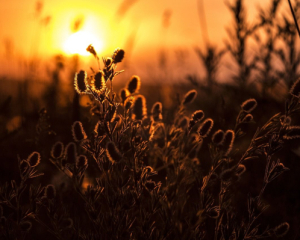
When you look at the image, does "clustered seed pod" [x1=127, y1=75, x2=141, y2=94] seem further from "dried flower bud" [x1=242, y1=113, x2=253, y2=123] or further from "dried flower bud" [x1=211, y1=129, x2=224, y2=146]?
"dried flower bud" [x1=242, y1=113, x2=253, y2=123]

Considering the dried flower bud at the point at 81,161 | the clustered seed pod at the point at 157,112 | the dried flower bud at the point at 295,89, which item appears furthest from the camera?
the clustered seed pod at the point at 157,112

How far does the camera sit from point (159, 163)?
11.7 ft

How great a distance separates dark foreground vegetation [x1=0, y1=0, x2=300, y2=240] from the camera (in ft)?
5.72

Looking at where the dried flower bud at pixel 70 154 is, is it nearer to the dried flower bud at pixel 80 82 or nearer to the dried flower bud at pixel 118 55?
the dried flower bud at pixel 80 82

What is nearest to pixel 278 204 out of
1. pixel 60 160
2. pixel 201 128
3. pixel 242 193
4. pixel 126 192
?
pixel 242 193

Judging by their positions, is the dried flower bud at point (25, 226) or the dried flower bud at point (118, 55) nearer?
the dried flower bud at point (118, 55)

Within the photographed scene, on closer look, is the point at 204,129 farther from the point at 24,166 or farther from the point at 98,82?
the point at 24,166

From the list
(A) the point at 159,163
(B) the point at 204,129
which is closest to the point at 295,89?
(B) the point at 204,129

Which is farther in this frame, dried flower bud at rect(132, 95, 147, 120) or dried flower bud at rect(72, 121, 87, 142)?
dried flower bud at rect(132, 95, 147, 120)

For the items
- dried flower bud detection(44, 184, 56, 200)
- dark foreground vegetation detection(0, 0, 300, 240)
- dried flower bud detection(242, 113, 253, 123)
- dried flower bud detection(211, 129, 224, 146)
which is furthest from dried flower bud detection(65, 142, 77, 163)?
dried flower bud detection(242, 113, 253, 123)

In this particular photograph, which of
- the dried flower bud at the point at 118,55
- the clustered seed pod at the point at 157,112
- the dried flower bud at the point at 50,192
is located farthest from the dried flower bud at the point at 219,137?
the dried flower bud at the point at 50,192

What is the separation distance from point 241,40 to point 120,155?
7.91 ft

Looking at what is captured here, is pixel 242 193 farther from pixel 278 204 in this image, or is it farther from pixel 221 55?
pixel 221 55

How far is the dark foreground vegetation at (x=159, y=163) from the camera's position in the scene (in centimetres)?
174
